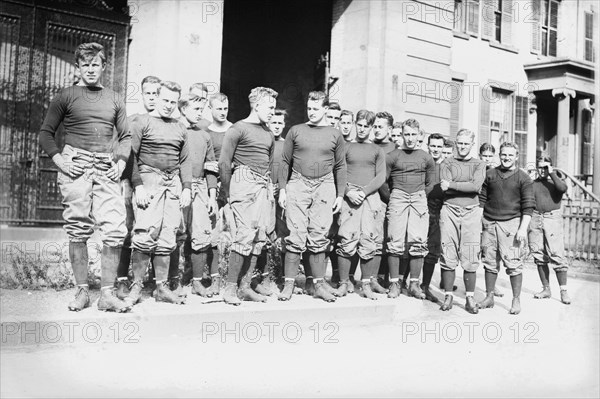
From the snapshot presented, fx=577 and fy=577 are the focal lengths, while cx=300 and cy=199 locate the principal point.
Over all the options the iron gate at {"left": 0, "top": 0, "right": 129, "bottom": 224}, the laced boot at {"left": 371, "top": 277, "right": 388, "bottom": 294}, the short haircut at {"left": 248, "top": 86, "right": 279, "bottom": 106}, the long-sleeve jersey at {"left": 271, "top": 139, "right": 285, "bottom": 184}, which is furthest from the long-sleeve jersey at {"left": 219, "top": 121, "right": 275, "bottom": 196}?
Answer: the iron gate at {"left": 0, "top": 0, "right": 129, "bottom": 224}

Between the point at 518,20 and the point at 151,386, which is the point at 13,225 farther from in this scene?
the point at 518,20

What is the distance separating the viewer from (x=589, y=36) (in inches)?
778

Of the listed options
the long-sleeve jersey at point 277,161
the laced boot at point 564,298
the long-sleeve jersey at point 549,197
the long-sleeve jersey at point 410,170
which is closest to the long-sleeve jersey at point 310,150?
the long-sleeve jersey at point 277,161

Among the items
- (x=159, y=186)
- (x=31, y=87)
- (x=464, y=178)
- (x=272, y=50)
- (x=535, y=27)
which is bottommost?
(x=159, y=186)

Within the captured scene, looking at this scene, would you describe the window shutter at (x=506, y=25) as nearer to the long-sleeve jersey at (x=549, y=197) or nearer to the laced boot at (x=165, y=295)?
the long-sleeve jersey at (x=549, y=197)

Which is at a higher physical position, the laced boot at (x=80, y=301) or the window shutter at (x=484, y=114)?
the window shutter at (x=484, y=114)

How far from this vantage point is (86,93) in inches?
185

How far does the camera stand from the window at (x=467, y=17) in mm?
16055

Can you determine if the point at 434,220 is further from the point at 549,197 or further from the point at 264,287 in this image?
the point at 264,287

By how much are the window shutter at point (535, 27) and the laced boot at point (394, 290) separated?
47.2 feet

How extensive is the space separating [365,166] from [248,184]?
1.50 meters

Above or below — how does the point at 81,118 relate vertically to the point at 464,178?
above

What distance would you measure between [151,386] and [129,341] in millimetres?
971

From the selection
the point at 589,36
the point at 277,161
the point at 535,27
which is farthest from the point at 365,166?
Answer: the point at 589,36
